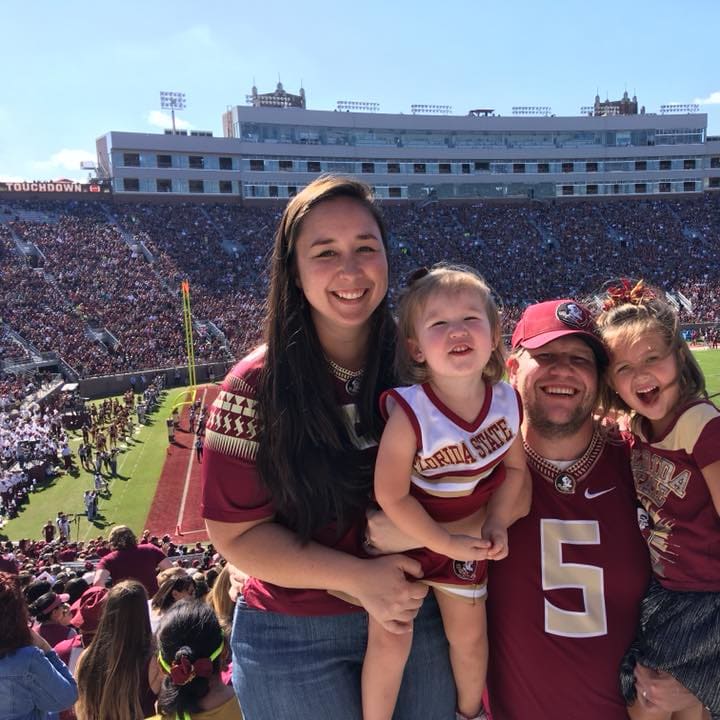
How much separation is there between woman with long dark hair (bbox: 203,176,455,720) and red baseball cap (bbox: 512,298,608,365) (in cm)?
67

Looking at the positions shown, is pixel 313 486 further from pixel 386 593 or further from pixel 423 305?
pixel 423 305

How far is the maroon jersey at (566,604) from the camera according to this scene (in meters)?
2.37

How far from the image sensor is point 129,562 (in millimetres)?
6336

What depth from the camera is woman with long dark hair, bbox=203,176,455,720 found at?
2082mm

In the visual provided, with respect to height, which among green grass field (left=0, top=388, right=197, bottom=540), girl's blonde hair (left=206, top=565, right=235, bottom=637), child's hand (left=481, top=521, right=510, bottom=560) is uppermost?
child's hand (left=481, top=521, right=510, bottom=560)

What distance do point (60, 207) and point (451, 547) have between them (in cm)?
4876

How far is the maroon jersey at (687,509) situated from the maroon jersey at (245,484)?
1.12 metres

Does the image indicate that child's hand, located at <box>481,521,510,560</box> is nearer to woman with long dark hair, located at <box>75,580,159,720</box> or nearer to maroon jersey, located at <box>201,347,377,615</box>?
maroon jersey, located at <box>201,347,377,615</box>

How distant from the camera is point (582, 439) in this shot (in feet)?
8.59

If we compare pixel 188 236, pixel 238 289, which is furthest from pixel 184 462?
pixel 188 236

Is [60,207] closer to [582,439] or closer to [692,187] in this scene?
[582,439]

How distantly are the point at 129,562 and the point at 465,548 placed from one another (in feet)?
16.8

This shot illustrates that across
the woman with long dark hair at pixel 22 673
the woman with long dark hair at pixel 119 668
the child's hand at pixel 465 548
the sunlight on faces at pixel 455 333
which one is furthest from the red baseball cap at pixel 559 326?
the woman with long dark hair at pixel 22 673

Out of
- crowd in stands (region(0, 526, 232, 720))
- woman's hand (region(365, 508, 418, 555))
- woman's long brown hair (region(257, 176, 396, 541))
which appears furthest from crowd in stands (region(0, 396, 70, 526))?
woman's hand (region(365, 508, 418, 555))
